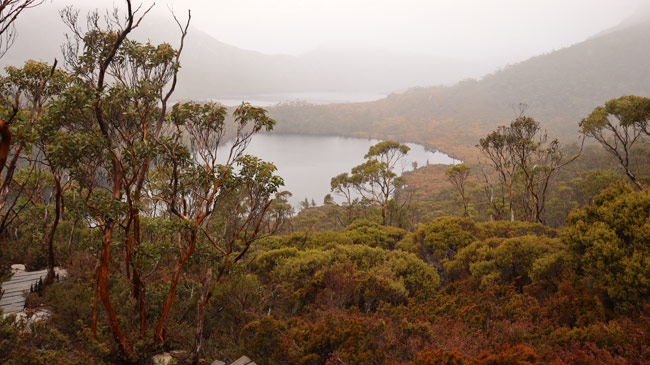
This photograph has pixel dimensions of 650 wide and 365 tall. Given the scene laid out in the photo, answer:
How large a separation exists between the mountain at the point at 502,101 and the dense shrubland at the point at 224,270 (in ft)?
310

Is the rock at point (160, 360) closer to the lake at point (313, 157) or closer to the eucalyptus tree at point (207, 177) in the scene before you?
the eucalyptus tree at point (207, 177)

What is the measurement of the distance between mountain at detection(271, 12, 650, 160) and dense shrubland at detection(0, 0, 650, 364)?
94.6 m

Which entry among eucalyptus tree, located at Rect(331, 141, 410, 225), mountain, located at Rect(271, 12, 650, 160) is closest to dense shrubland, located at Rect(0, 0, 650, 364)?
eucalyptus tree, located at Rect(331, 141, 410, 225)

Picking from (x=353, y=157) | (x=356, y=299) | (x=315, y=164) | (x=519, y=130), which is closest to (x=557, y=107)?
(x=353, y=157)

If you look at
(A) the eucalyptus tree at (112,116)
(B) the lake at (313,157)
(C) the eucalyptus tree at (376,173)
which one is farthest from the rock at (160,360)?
(B) the lake at (313,157)

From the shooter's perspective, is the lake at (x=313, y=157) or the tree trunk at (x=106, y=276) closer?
the tree trunk at (x=106, y=276)

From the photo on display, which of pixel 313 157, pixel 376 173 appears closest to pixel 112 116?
pixel 376 173

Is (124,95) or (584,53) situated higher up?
(584,53)

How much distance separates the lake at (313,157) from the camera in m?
70.5

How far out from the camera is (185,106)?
5.99m

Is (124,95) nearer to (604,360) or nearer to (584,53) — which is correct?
(604,360)

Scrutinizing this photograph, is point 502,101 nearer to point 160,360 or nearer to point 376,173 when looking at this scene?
point 376,173

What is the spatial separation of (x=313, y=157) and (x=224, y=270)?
89626 mm

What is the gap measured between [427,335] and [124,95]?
710 cm
